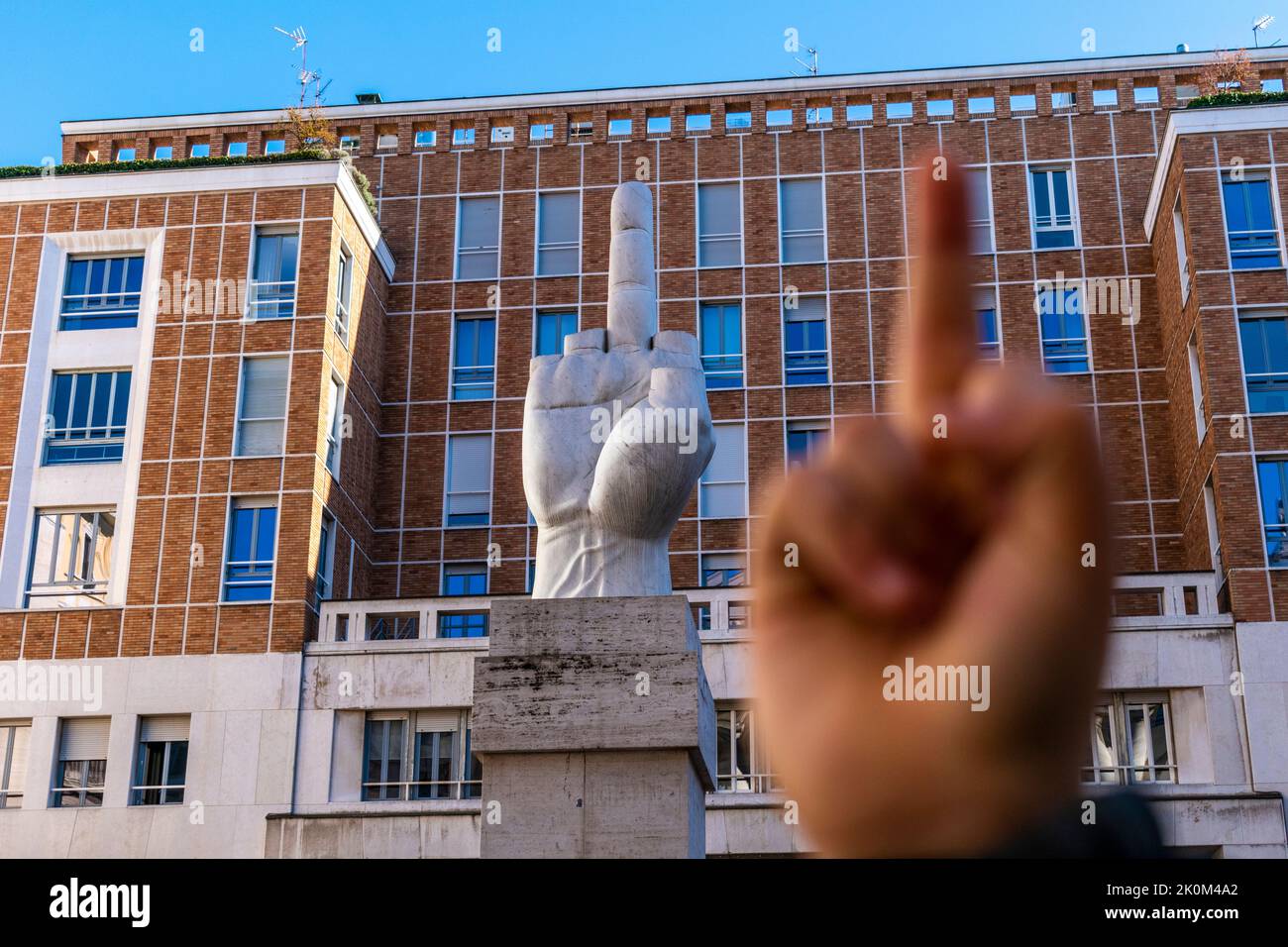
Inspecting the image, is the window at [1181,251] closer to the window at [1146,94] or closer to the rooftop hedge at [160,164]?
the window at [1146,94]

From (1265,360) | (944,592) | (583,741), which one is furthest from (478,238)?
(944,592)

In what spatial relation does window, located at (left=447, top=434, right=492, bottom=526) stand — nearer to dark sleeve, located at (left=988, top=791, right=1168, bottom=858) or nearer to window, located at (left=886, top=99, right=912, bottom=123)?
window, located at (left=886, top=99, right=912, bottom=123)

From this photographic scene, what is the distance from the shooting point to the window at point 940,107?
4217cm

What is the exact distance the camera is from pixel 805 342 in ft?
131

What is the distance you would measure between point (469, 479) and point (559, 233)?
7.05 meters

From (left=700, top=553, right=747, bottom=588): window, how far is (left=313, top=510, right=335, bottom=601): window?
8352 millimetres

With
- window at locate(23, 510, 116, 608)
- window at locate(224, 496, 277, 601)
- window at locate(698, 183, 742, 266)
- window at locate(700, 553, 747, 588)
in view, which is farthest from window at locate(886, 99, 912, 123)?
window at locate(23, 510, 116, 608)

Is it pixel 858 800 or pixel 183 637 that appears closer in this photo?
pixel 858 800

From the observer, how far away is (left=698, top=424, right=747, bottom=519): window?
38.5 meters

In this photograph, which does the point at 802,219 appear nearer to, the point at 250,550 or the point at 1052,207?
the point at 1052,207

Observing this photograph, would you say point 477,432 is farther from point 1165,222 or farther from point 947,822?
point 947,822

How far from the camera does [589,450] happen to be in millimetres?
11930

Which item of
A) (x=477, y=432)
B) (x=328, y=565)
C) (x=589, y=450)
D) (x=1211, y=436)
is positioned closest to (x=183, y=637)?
(x=328, y=565)
